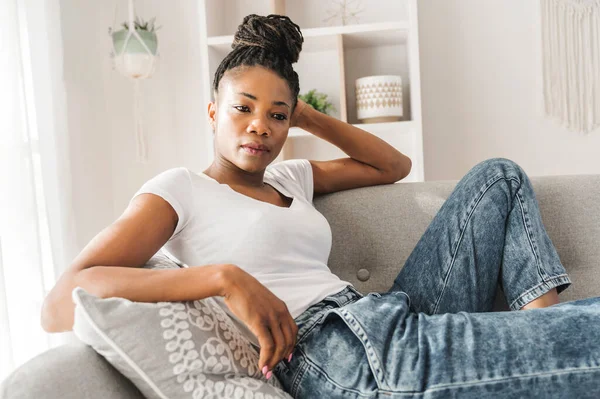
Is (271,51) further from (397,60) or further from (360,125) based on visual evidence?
(397,60)

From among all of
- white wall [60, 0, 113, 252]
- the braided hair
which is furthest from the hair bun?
white wall [60, 0, 113, 252]

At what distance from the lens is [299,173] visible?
1.59m

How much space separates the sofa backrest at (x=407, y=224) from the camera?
1.50m

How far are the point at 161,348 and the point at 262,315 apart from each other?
0.15m

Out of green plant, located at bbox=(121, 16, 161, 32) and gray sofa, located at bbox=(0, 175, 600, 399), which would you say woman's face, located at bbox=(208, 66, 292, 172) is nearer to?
gray sofa, located at bbox=(0, 175, 600, 399)

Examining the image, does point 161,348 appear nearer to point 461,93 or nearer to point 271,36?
point 271,36

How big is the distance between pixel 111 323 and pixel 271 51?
0.78 metres

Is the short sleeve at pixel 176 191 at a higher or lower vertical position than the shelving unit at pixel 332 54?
lower

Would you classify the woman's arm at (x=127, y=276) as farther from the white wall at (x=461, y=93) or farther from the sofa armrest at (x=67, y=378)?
the white wall at (x=461, y=93)

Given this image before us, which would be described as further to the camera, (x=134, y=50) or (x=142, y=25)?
(x=142, y=25)

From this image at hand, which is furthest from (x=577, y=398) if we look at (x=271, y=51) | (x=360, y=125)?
(x=360, y=125)

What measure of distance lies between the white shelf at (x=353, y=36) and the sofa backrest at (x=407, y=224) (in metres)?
0.89

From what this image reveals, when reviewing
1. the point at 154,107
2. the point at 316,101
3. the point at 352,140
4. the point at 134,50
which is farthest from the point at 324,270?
the point at 154,107

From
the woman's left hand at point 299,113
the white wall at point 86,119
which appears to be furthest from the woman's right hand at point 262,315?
the white wall at point 86,119
